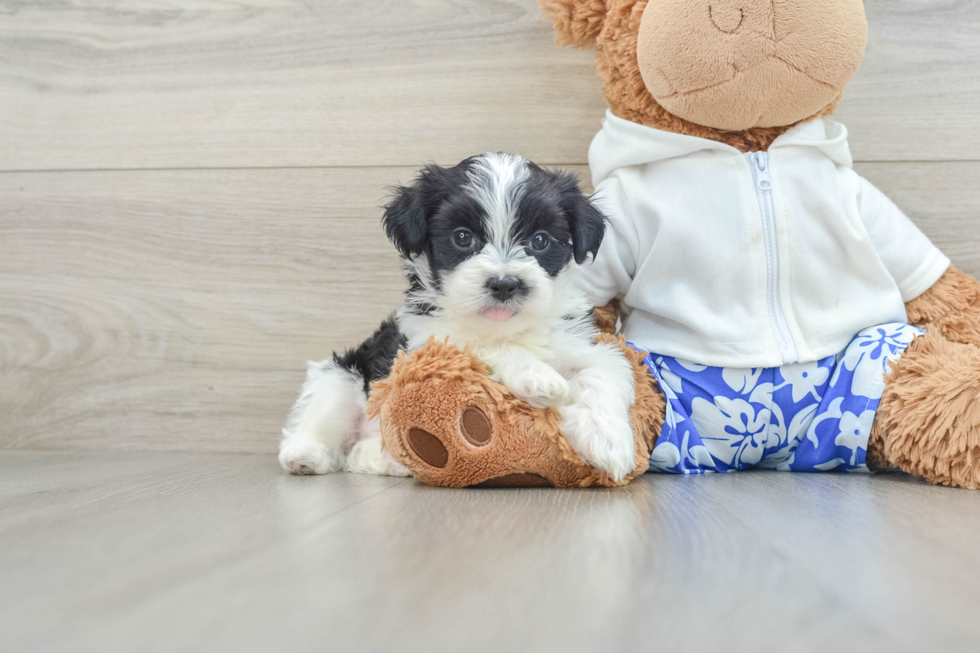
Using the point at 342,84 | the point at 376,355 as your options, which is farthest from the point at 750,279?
the point at 342,84

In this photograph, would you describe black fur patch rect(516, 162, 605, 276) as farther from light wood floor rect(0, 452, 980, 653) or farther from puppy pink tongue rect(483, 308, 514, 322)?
light wood floor rect(0, 452, 980, 653)

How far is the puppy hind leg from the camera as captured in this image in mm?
1714

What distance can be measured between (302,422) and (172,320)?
2.21ft

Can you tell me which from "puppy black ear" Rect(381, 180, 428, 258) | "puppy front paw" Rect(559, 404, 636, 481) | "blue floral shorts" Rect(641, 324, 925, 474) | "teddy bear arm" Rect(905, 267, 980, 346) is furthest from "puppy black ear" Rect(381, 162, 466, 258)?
"teddy bear arm" Rect(905, 267, 980, 346)

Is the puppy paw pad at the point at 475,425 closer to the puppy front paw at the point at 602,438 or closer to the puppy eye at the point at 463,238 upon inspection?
the puppy front paw at the point at 602,438

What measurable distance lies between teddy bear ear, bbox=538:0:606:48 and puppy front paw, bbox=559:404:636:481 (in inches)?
36.0

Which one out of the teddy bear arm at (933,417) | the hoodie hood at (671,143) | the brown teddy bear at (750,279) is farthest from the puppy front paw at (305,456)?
the teddy bear arm at (933,417)

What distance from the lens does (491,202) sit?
4.74 feet

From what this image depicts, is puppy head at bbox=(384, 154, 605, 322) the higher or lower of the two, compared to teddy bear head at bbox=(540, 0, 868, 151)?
lower

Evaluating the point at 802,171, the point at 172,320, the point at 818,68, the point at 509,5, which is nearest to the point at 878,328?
the point at 802,171

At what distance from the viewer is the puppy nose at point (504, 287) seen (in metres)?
1.38

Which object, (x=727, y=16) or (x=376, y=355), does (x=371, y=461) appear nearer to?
(x=376, y=355)

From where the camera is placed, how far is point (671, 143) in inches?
67.2

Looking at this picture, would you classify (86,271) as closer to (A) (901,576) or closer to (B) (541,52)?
(B) (541,52)
